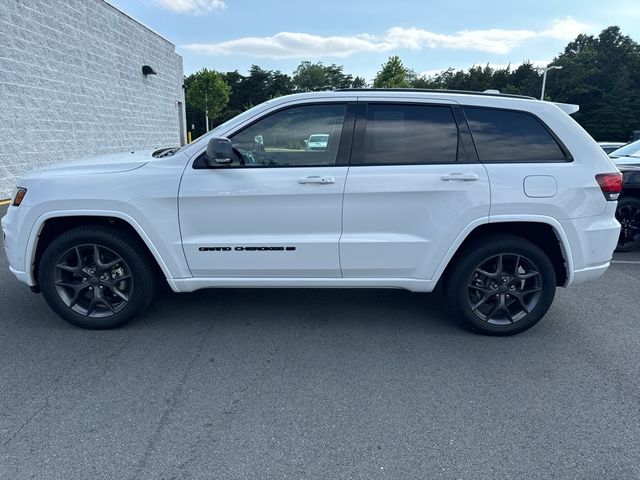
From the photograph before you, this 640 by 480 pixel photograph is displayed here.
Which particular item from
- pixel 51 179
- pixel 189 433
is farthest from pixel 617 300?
pixel 51 179

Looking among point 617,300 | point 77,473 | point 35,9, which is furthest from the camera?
point 35,9

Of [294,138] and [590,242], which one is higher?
[294,138]

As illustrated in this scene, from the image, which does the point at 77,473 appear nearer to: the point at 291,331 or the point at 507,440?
the point at 291,331

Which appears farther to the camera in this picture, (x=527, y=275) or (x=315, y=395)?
(x=527, y=275)

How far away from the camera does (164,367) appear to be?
3.08m

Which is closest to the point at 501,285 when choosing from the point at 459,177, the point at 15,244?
the point at 459,177

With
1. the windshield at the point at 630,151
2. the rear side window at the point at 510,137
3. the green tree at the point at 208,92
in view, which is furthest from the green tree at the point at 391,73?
the rear side window at the point at 510,137

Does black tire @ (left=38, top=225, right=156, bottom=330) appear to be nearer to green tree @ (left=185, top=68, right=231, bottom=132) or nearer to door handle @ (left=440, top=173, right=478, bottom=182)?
door handle @ (left=440, top=173, right=478, bottom=182)

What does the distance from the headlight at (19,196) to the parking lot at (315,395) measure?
3.43 feet

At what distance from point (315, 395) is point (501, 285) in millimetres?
1819

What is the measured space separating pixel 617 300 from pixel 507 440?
2940 millimetres

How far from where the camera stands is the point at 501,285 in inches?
139

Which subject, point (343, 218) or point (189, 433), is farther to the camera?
point (343, 218)

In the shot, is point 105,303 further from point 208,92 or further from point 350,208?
point 208,92
